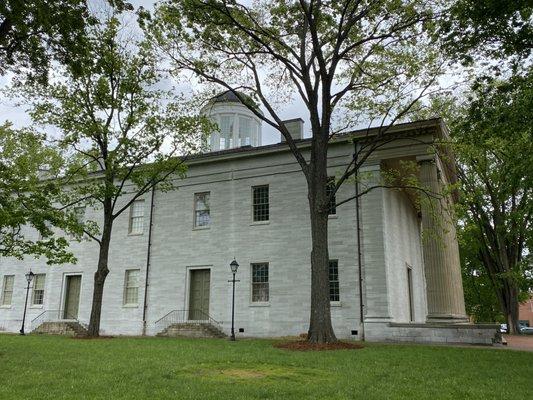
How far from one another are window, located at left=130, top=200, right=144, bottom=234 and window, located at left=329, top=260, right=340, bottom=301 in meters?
11.0

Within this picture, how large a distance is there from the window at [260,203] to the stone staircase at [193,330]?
17.9 ft

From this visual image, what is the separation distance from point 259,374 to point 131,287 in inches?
669

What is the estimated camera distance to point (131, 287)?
24.9 m

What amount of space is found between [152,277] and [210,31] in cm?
1263

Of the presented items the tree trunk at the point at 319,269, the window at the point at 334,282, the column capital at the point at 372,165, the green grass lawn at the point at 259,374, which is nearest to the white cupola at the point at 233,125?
the column capital at the point at 372,165

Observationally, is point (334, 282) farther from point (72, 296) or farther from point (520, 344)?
point (72, 296)

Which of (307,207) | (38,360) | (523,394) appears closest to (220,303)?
(307,207)

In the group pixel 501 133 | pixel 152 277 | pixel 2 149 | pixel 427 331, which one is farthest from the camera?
pixel 2 149

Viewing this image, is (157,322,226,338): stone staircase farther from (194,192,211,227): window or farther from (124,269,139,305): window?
(194,192,211,227): window

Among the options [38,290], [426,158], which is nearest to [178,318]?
[38,290]

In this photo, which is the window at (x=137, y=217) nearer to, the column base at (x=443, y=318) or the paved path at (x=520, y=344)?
the column base at (x=443, y=318)

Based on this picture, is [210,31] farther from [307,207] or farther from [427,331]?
[427,331]

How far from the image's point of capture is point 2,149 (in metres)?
34.1

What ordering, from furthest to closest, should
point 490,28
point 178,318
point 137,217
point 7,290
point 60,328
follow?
point 7,290, point 137,217, point 60,328, point 178,318, point 490,28
